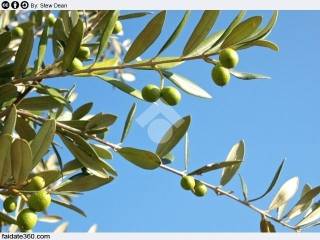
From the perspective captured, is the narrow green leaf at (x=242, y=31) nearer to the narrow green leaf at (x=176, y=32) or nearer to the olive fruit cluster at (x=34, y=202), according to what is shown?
the narrow green leaf at (x=176, y=32)

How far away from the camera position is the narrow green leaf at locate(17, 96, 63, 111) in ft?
7.50

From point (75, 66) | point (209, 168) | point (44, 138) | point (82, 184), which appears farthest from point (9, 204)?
point (209, 168)

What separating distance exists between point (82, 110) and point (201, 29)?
0.78m

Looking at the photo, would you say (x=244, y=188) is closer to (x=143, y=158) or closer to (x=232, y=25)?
(x=143, y=158)

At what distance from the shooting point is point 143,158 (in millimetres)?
2055

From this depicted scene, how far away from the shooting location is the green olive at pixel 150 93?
1.96m

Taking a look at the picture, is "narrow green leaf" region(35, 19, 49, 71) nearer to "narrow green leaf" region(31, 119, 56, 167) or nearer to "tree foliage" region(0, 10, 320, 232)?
"tree foliage" region(0, 10, 320, 232)

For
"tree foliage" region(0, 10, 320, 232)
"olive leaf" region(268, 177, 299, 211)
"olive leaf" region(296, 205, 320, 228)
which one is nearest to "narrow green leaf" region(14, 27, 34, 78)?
"tree foliage" region(0, 10, 320, 232)

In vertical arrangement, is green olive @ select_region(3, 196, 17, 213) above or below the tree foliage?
below

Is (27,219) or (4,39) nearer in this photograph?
(27,219)

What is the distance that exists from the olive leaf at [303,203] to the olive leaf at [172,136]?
1.96 feet

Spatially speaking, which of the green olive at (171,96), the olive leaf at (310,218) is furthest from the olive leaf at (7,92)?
the olive leaf at (310,218)

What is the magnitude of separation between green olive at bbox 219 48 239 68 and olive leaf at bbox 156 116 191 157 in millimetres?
321

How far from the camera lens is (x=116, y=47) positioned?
5.47 m
